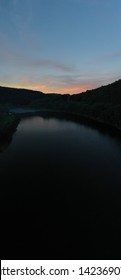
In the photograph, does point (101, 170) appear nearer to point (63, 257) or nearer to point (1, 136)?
point (63, 257)

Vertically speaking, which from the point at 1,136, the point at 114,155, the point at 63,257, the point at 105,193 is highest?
the point at 1,136
